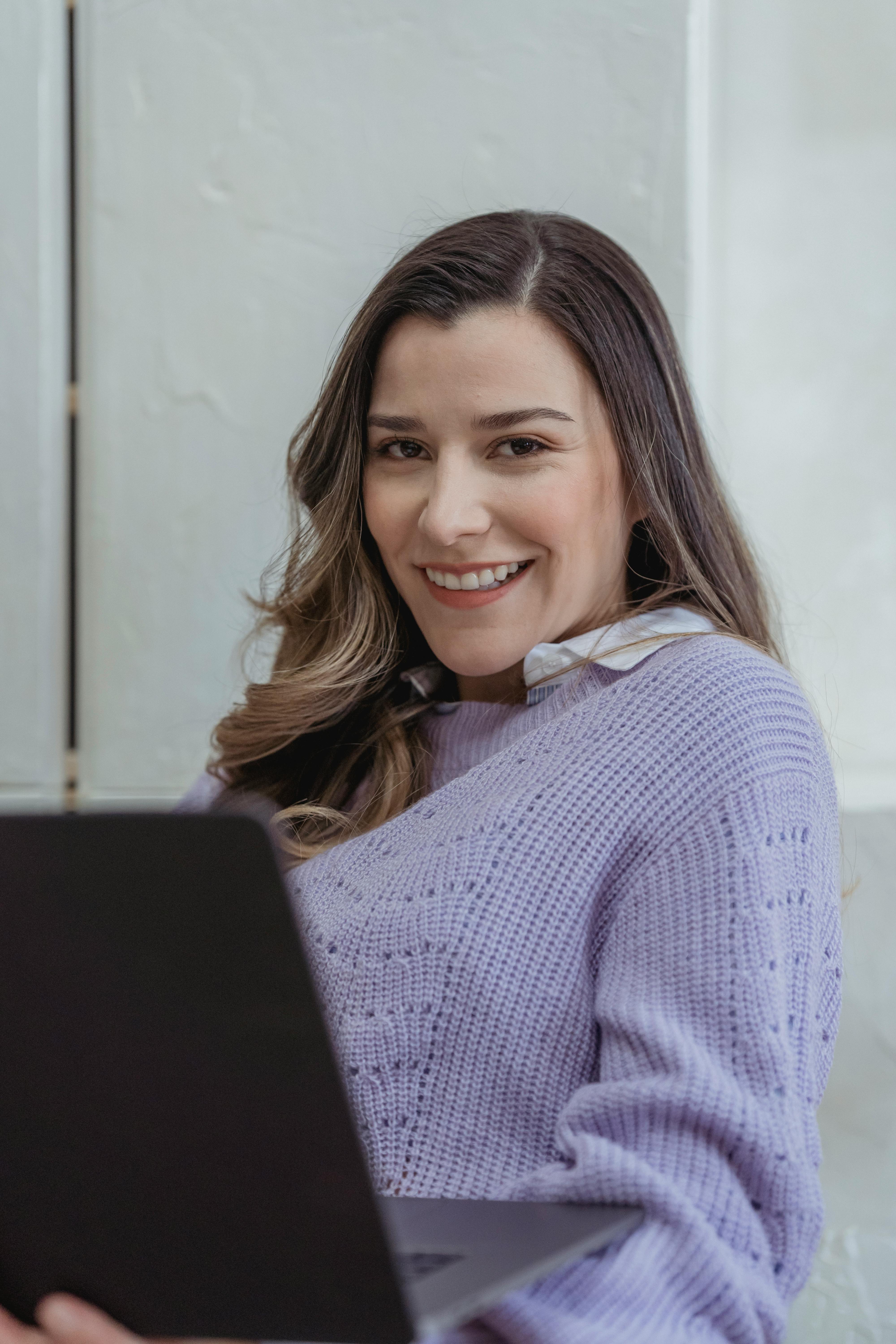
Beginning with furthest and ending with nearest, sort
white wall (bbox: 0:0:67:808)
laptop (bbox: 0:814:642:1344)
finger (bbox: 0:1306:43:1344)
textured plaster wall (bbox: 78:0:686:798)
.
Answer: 1. white wall (bbox: 0:0:67:808)
2. textured plaster wall (bbox: 78:0:686:798)
3. finger (bbox: 0:1306:43:1344)
4. laptop (bbox: 0:814:642:1344)

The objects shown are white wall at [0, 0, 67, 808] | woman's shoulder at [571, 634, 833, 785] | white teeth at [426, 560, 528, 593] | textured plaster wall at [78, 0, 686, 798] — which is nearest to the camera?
woman's shoulder at [571, 634, 833, 785]

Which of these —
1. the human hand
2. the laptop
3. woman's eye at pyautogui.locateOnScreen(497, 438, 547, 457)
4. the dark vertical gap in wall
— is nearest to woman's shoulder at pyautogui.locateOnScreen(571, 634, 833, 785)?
woman's eye at pyautogui.locateOnScreen(497, 438, 547, 457)

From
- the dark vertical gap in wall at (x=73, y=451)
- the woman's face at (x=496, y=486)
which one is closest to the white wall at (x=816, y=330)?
the woman's face at (x=496, y=486)

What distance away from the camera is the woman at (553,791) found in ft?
2.31

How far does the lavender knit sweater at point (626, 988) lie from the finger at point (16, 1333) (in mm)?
227

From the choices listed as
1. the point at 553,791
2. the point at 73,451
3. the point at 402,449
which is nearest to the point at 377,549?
the point at 402,449

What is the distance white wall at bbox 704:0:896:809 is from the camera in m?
1.43

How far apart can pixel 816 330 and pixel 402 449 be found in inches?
24.2

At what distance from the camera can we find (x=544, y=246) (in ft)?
3.71

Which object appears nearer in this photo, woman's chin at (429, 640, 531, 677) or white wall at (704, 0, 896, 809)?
woman's chin at (429, 640, 531, 677)

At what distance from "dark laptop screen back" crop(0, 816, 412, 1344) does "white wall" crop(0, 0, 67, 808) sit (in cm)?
111

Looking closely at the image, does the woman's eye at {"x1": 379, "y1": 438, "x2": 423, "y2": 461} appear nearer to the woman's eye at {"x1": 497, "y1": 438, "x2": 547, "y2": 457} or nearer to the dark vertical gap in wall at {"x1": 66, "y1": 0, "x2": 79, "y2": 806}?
the woman's eye at {"x1": 497, "y1": 438, "x2": 547, "y2": 457}

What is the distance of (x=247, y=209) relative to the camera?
5.05 feet

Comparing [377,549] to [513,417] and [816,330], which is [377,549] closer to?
[513,417]
